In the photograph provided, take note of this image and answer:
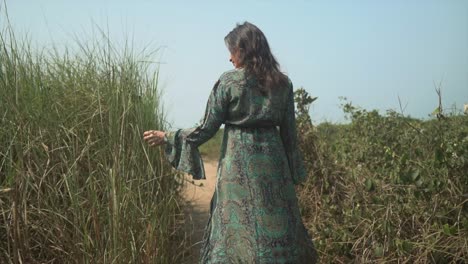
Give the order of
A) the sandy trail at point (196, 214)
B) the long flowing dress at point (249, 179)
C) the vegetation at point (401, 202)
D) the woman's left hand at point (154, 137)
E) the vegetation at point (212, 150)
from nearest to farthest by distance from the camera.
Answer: the long flowing dress at point (249, 179), the woman's left hand at point (154, 137), the vegetation at point (401, 202), the sandy trail at point (196, 214), the vegetation at point (212, 150)

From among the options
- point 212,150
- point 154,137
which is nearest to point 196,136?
point 154,137

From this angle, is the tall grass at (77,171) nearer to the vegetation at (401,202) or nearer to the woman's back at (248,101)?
the woman's back at (248,101)

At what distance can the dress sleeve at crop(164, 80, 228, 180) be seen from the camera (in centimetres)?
223

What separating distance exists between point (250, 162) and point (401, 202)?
119 cm

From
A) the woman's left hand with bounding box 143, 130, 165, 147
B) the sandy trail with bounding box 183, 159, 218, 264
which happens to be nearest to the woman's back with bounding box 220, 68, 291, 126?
the woman's left hand with bounding box 143, 130, 165, 147

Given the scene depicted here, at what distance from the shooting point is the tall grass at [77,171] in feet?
8.22

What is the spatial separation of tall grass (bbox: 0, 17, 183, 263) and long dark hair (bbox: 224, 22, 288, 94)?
0.86m

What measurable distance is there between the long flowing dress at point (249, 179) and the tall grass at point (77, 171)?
0.52 m

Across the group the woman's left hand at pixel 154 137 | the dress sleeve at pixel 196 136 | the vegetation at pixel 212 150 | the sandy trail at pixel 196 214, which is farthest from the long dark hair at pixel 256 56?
the vegetation at pixel 212 150

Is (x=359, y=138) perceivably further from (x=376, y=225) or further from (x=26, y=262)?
(x=26, y=262)

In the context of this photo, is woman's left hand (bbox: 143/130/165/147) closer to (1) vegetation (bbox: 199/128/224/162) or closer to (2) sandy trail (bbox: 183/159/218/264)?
(2) sandy trail (bbox: 183/159/218/264)

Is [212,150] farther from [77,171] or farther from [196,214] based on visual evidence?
[77,171]

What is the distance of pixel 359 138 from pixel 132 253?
266 centimetres

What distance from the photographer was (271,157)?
225 cm
